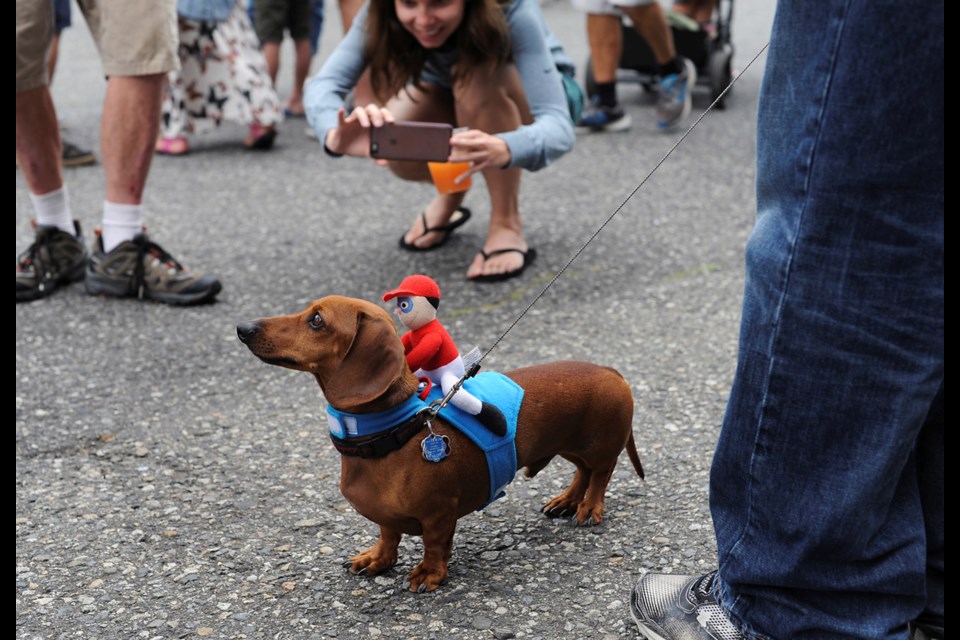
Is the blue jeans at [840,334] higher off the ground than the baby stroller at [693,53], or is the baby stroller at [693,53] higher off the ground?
the blue jeans at [840,334]

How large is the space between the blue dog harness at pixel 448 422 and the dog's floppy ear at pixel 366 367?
4 centimetres

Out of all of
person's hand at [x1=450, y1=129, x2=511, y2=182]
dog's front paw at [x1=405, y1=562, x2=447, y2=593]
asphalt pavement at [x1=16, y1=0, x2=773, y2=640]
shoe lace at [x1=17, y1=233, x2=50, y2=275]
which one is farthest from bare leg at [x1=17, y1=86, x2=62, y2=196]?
dog's front paw at [x1=405, y1=562, x2=447, y2=593]

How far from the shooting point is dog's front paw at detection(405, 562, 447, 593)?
196 centimetres

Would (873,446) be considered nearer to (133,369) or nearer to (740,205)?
(133,369)

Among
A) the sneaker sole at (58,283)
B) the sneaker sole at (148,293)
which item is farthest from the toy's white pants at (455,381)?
the sneaker sole at (58,283)

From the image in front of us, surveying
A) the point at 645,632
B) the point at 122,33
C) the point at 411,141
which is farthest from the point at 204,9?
the point at 645,632

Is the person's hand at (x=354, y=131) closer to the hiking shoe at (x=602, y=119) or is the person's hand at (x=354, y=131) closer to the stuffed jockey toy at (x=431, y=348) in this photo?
the stuffed jockey toy at (x=431, y=348)

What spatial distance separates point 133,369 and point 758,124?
6.88 ft

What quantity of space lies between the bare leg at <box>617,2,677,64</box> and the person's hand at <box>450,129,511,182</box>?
2560mm

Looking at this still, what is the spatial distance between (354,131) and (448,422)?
1.52m

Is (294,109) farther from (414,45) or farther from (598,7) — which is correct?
(414,45)

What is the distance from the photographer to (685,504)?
229 centimetres

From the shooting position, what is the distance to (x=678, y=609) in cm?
Result: 175

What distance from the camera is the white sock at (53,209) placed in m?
3.68
